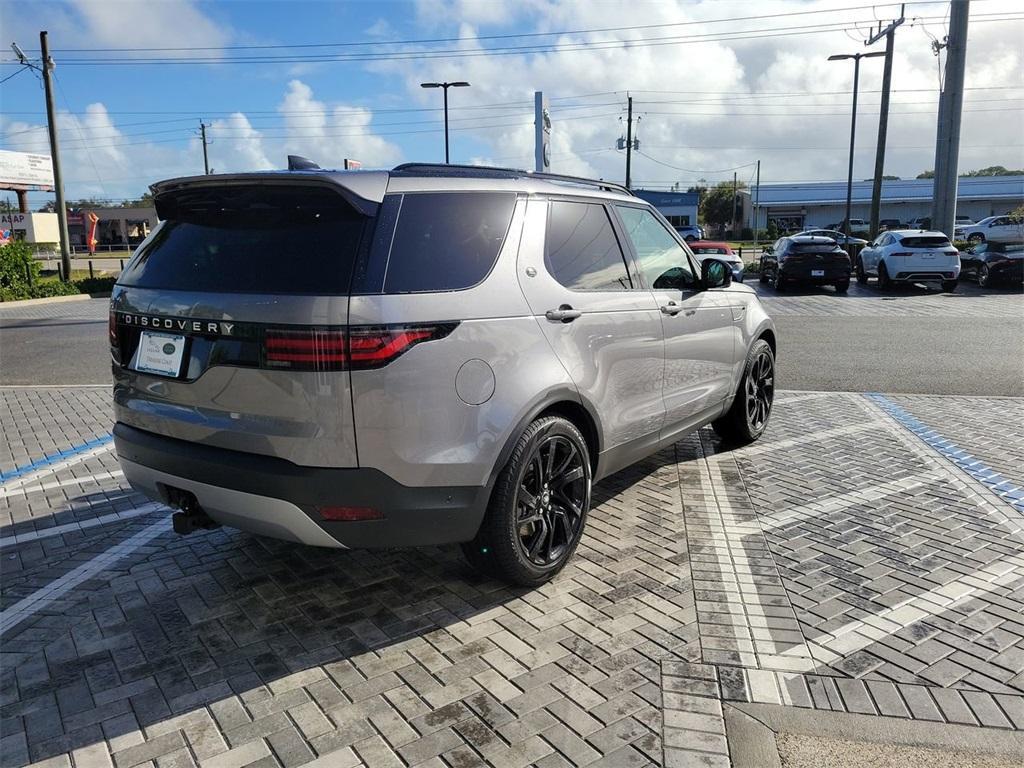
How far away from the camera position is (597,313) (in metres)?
3.96

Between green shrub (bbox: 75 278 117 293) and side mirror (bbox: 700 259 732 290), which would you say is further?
green shrub (bbox: 75 278 117 293)

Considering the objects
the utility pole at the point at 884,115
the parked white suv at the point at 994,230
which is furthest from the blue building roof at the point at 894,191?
the utility pole at the point at 884,115

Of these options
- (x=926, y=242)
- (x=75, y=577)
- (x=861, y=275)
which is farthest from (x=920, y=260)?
(x=75, y=577)

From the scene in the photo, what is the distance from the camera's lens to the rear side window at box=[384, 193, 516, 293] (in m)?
3.09

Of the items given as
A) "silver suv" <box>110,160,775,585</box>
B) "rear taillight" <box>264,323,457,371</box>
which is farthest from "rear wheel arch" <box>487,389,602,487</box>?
"rear taillight" <box>264,323,457,371</box>

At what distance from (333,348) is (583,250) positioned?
65.0 inches

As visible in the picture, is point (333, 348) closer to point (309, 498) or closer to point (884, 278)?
point (309, 498)

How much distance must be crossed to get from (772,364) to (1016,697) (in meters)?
3.81

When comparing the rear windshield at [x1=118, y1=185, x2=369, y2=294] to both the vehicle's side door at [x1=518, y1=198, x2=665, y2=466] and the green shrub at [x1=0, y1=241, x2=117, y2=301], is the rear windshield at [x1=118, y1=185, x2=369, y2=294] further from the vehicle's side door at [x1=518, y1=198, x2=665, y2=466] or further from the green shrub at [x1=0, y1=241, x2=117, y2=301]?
the green shrub at [x1=0, y1=241, x2=117, y2=301]

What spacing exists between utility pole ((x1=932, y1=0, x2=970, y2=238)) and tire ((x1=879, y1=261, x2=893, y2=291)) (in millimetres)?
6562

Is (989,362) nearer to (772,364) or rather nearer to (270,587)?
(772,364)

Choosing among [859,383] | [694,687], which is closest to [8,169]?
[859,383]

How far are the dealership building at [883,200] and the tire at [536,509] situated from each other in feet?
250

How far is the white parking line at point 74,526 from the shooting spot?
4402 millimetres
